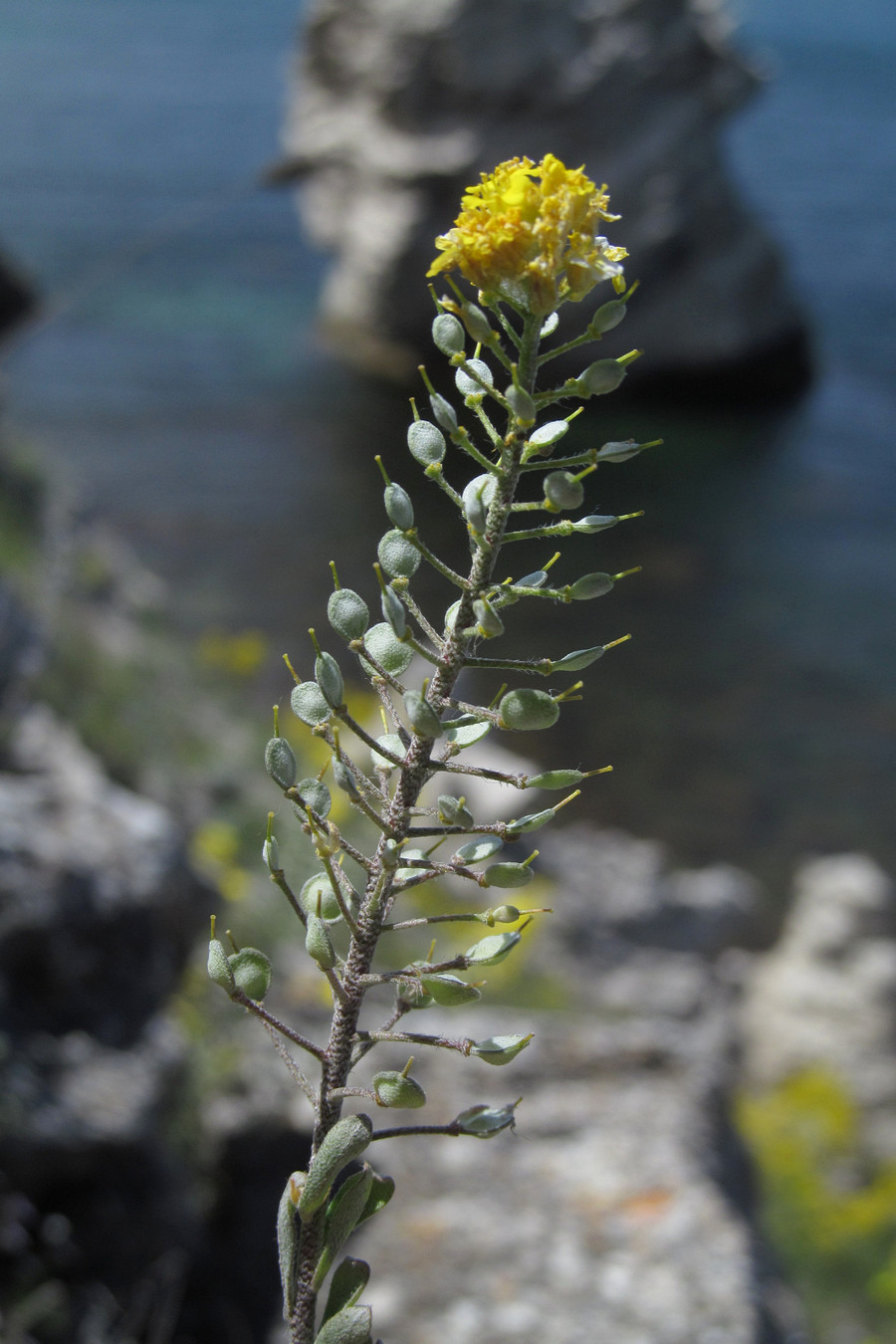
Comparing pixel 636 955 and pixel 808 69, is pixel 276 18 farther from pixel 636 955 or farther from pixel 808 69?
pixel 636 955

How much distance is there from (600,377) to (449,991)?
25.0 inches

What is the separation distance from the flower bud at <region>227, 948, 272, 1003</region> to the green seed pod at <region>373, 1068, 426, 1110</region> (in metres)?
0.17

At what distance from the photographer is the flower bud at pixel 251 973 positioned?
1252 mm

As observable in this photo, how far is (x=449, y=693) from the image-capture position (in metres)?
1.15

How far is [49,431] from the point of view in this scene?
1780cm

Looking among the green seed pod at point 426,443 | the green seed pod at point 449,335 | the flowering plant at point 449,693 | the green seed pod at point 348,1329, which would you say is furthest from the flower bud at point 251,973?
the green seed pod at point 449,335

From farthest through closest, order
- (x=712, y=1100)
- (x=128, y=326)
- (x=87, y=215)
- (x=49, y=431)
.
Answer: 1. (x=87, y=215)
2. (x=128, y=326)
3. (x=49, y=431)
4. (x=712, y=1100)

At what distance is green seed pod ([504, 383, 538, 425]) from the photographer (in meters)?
1.07

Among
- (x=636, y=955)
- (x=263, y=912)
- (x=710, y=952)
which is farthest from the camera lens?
(x=710, y=952)

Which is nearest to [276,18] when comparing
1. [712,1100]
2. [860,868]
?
[860,868]

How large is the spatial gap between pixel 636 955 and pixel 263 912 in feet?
11.8

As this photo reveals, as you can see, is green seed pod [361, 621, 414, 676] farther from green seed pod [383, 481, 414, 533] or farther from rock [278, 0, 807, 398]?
rock [278, 0, 807, 398]

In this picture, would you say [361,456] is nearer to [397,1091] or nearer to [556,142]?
[556,142]

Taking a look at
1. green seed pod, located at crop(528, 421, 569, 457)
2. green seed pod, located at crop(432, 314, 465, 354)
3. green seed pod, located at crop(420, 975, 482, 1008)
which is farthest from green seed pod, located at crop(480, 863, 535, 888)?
green seed pod, located at crop(432, 314, 465, 354)
